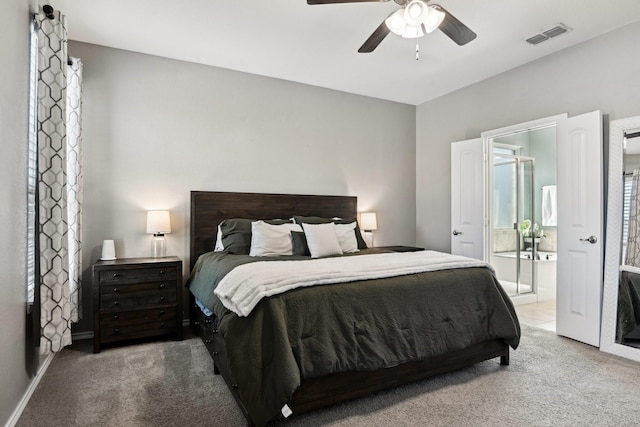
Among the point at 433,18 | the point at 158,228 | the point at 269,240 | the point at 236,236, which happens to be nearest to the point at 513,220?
the point at 269,240

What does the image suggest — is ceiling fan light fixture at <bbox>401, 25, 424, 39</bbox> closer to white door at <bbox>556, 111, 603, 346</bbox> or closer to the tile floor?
white door at <bbox>556, 111, 603, 346</bbox>

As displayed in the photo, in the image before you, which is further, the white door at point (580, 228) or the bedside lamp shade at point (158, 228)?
the bedside lamp shade at point (158, 228)

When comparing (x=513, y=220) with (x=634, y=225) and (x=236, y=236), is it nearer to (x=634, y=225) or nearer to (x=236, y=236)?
(x=634, y=225)

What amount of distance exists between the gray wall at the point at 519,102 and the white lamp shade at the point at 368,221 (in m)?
0.99

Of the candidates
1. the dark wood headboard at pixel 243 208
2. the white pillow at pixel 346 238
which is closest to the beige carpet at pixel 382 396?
the dark wood headboard at pixel 243 208

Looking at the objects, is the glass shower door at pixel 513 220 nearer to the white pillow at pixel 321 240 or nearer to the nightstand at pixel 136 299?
the white pillow at pixel 321 240

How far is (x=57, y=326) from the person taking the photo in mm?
2479

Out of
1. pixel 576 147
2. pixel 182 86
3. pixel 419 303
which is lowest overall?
pixel 419 303

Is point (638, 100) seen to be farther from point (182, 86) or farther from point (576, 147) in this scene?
point (182, 86)

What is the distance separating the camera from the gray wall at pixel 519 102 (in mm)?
3207

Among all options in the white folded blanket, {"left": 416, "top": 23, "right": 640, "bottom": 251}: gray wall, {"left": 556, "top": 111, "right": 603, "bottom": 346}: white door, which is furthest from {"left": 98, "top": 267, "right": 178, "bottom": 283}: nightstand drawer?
{"left": 556, "top": 111, "right": 603, "bottom": 346}: white door

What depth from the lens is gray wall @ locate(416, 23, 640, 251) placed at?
126 inches

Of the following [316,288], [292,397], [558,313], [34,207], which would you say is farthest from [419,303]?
[34,207]

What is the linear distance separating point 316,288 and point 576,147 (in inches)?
115
